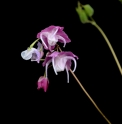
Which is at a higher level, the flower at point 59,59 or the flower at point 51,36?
the flower at point 51,36

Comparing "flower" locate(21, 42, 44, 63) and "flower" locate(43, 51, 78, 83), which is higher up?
"flower" locate(21, 42, 44, 63)

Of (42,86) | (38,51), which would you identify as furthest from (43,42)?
(42,86)

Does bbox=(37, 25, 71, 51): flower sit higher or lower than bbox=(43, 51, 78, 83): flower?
higher

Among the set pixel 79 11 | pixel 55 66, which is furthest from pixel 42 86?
pixel 79 11

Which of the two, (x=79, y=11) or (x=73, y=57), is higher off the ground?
(x=79, y=11)

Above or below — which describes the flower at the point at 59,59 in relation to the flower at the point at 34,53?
below

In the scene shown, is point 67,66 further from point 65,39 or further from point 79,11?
point 79,11

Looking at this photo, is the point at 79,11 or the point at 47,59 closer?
the point at 47,59
